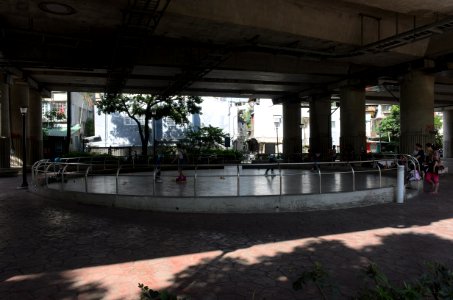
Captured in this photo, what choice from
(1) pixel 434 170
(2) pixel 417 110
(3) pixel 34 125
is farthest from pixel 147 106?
(1) pixel 434 170

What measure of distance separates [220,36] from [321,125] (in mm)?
16287

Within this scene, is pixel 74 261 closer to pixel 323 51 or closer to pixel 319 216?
pixel 319 216

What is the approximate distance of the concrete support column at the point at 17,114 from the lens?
23.2 metres

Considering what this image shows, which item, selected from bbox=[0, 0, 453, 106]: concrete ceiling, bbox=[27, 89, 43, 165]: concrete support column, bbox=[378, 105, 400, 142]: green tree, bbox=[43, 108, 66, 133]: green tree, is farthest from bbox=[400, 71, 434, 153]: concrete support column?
bbox=[43, 108, 66, 133]: green tree

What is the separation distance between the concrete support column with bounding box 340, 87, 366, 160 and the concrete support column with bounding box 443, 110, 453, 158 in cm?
2541

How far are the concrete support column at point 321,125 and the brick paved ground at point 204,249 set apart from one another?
744 inches

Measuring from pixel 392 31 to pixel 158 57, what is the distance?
33.6 ft

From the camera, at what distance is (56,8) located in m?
11.2

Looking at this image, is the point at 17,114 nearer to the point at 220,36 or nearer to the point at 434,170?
the point at 220,36

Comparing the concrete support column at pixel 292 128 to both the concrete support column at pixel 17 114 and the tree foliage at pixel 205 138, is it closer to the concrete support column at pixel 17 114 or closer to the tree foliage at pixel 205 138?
the tree foliage at pixel 205 138

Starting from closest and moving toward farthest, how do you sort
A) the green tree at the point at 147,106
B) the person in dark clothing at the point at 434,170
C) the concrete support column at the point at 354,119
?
1. the person in dark clothing at the point at 434,170
2. the concrete support column at the point at 354,119
3. the green tree at the point at 147,106

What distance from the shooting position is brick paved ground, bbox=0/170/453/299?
→ 477cm

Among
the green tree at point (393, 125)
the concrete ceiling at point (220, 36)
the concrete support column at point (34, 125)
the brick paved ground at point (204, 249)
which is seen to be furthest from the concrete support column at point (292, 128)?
the green tree at point (393, 125)

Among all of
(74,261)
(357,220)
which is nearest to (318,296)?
(74,261)
